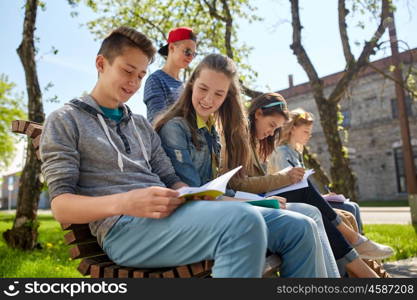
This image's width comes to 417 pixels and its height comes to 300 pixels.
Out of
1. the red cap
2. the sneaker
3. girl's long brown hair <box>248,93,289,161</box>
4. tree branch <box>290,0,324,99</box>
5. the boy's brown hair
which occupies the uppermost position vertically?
tree branch <box>290,0,324,99</box>

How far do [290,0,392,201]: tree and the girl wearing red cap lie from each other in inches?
157

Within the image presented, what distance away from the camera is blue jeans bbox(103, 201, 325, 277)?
4.49 feet

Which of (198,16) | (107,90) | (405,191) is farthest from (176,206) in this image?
(405,191)

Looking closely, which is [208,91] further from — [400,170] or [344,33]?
[400,170]

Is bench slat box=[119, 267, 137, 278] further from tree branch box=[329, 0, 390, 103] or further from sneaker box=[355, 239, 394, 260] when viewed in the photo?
tree branch box=[329, 0, 390, 103]

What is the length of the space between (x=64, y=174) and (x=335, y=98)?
586 centimetres

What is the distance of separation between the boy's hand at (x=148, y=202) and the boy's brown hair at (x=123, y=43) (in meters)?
0.79

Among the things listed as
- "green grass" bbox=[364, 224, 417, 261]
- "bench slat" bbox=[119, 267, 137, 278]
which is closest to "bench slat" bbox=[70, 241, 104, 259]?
"bench slat" bbox=[119, 267, 137, 278]

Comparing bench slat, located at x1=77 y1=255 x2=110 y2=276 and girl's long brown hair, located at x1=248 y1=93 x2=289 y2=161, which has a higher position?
girl's long brown hair, located at x1=248 y1=93 x2=289 y2=161

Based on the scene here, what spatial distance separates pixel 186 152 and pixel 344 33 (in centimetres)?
575

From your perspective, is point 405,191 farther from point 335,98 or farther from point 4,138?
point 4,138

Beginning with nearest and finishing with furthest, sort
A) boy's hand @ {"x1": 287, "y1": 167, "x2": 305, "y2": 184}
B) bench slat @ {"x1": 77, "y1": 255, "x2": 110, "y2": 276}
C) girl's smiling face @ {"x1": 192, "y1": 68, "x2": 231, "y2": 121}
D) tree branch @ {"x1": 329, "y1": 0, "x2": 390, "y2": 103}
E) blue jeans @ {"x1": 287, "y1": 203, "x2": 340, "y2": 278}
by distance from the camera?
bench slat @ {"x1": 77, "y1": 255, "x2": 110, "y2": 276}, blue jeans @ {"x1": 287, "y1": 203, "x2": 340, "y2": 278}, girl's smiling face @ {"x1": 192, "y1": 68, "x2": 231, "y2": 121}, boy's hand @ {"x1": 287, "y1": 167, "x2": 305, "y2": 184}, tree branch @ {"x1": 329, "y1": 0, "x2": 390, "y2": 103}

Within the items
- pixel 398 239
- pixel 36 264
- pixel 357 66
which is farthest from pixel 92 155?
pixel 357 66

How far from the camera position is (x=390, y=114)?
22.3 m
